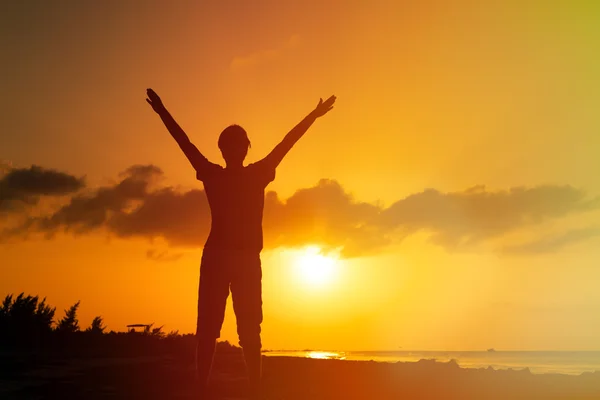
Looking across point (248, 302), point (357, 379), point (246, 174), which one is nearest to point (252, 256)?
point (248, 302)

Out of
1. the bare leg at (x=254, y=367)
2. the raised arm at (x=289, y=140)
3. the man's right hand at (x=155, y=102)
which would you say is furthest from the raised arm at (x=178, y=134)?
the bare leg at (x=254, y=367)

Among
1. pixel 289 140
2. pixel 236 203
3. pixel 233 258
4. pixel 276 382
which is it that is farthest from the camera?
pixel 276 382

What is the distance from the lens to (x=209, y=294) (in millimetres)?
6727

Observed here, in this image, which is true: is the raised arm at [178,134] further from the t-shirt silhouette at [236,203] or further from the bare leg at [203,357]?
the bare leg at [203,357]

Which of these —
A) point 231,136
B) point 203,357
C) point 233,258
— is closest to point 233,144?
point 231,136

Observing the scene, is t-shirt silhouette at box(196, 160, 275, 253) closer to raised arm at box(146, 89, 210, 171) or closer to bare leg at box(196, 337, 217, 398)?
raised arm at box(146, 89, 210, 171)

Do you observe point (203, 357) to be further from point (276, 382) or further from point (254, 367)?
point (276, 382)

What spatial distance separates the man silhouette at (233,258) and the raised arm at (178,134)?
0.05ft

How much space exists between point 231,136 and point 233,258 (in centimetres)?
160

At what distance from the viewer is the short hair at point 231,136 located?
718 cm

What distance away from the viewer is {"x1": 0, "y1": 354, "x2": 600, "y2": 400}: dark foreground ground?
29.6ft

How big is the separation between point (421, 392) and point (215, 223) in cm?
652

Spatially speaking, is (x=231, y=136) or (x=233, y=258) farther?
(x=231, y=136)

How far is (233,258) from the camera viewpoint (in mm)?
6766
